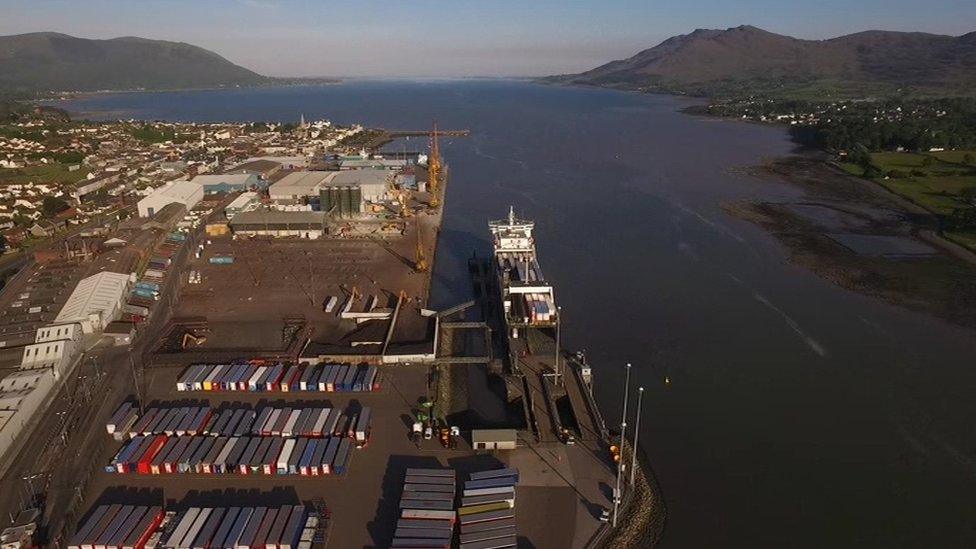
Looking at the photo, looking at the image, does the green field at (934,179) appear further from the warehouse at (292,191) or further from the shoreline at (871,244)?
the warehouse at (292,191)

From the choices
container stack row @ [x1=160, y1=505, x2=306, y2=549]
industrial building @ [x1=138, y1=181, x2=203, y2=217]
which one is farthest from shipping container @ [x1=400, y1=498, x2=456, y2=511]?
industrial building @ [x1=138, y1=181, x2=203, y2=217]

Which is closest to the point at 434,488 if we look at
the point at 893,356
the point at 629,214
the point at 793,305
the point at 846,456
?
the point at 846,456

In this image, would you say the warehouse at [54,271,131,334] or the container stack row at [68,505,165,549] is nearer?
the container stack row at [68,505,165,549]

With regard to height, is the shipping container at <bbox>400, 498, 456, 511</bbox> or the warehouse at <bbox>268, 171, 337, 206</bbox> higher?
the warehouse at <bbox>268, 171, 337, 206</bbox>

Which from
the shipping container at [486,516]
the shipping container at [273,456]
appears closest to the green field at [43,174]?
the shipping container at [273,456]

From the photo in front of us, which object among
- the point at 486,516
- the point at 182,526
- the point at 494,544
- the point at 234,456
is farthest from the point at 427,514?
the point at 234,456

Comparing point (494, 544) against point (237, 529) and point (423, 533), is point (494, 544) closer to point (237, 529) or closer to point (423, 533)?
point (423, 533)

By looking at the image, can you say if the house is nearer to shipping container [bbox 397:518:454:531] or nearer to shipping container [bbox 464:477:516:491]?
shipping container [bbox 397:518:454:531]
